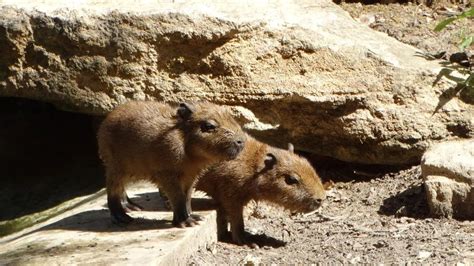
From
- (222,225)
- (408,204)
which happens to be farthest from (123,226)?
(408,204)

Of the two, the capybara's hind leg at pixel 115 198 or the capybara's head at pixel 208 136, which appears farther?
the capybara's hind leg at pixel 115 198

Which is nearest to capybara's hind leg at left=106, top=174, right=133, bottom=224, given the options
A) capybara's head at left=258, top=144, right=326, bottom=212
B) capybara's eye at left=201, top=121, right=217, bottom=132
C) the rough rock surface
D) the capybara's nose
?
capybara's eye at left=201, top=121, right=217, bottom=132

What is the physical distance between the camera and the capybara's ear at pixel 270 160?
24.5ft

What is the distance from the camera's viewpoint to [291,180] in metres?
7.50

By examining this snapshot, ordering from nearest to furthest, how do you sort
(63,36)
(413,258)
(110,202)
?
(413,258), (110,202), (63,36)

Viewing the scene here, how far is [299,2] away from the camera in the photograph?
8789 millimetres

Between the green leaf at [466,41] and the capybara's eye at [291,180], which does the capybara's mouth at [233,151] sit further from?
the green leaf at [466,41]

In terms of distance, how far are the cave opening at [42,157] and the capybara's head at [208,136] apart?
7.71ft

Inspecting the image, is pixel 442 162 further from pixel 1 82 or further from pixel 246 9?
pixel 1 82

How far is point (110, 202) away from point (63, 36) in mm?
1773

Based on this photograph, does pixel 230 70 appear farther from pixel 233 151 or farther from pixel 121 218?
pixel 121 218

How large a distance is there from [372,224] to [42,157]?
4.37 meters

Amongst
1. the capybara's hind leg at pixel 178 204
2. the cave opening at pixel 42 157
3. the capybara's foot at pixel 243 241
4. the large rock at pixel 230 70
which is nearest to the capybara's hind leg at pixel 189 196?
the capybara's hind leg at pixel 178 204

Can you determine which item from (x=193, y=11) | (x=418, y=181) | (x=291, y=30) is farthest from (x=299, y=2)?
(x=418, y=181)
